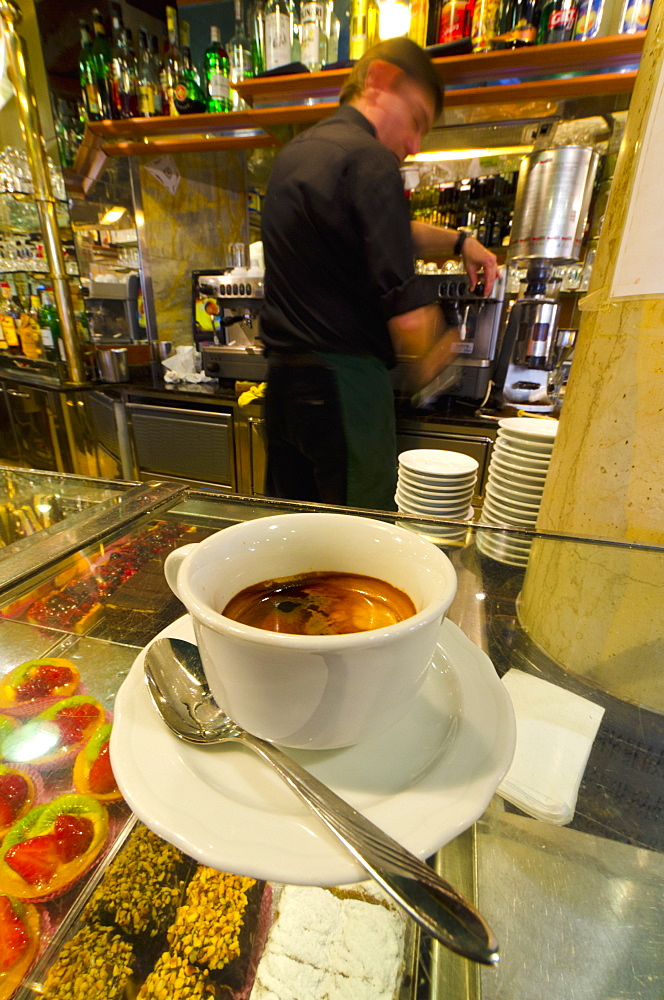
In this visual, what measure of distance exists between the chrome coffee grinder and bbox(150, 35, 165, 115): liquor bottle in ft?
7.18

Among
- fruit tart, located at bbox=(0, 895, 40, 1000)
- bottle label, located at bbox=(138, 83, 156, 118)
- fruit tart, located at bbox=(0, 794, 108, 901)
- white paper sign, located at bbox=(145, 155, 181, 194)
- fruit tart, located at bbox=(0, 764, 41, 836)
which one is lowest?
fruit tart, located at bbox=(0, 895, 40, 1000)

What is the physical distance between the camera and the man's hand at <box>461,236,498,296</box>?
1869mm

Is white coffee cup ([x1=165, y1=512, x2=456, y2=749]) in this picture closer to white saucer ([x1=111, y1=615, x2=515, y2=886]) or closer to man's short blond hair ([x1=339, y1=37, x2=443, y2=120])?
white saucer ([x1=111, y1=615, x2=515, y2=886])

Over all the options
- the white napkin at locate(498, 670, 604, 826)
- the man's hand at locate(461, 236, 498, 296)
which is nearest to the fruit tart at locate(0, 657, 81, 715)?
the white napkin at locate(498, 670, 604, 826)

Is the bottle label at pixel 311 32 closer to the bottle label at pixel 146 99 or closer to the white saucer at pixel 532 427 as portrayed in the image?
the bottle label at pixel 146 99

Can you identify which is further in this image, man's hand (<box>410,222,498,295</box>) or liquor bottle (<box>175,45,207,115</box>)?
liquor bottle (<box>175,45,207,115</box>)

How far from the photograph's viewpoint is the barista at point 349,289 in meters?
1.31

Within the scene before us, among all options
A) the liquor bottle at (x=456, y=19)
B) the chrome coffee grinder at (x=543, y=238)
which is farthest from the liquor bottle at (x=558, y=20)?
the chrome coffee grinder at (x=543, y=238)

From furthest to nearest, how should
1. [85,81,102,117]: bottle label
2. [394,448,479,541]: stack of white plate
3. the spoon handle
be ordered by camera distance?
[85,81,102,117]: bottle label → [394,448,479,541]: stack of white plate → the spoon handle

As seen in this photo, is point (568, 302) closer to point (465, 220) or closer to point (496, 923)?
point (465, 220)

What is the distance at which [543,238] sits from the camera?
1728mm

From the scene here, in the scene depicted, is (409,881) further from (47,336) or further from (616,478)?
(47,336)

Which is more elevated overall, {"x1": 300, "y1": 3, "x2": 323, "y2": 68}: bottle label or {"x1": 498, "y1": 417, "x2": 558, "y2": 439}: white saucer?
{"x1": 300, "y1": 3, "x2": 323, "y2": 68}: bottle label

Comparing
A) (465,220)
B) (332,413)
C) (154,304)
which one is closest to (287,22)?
(465,220)
